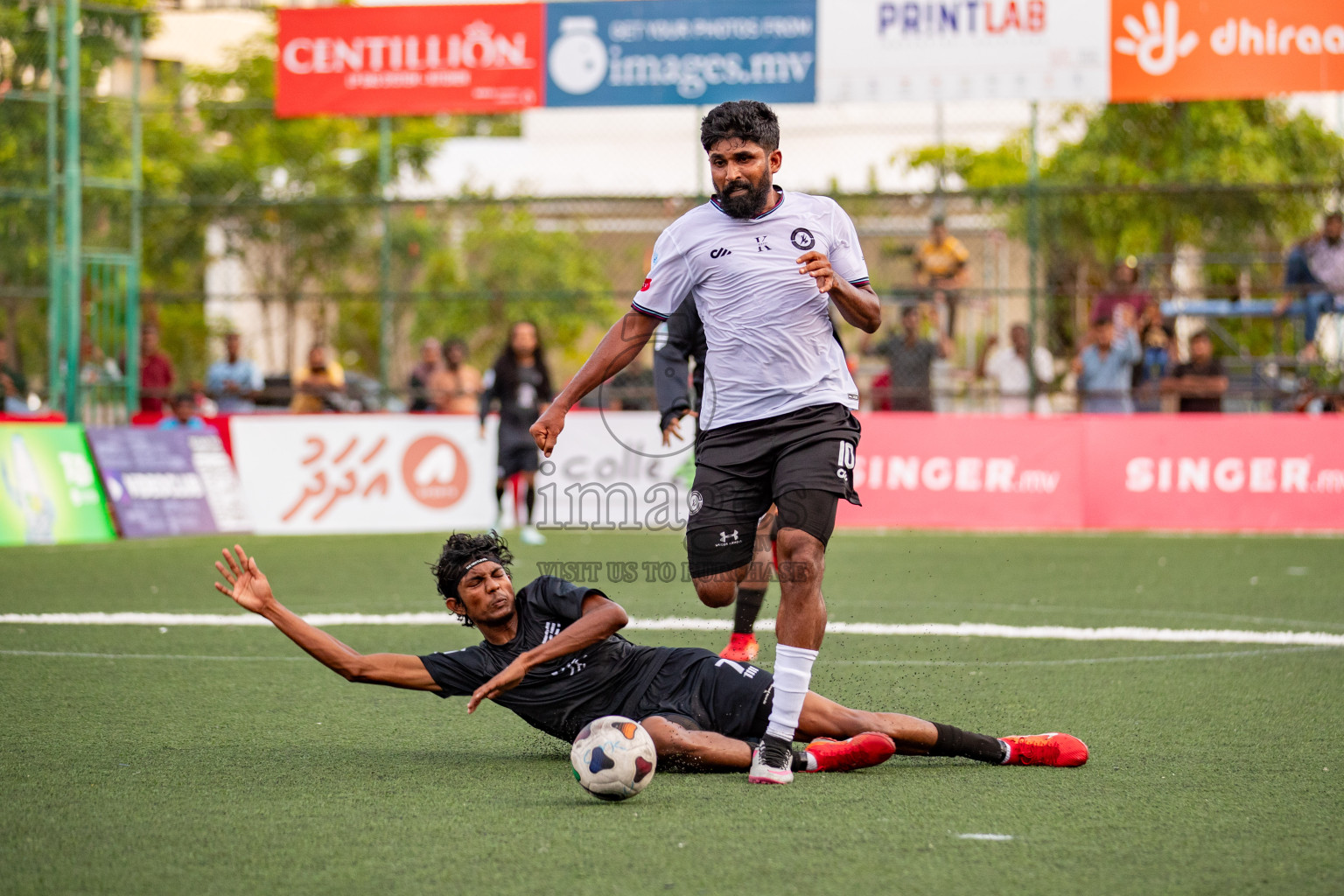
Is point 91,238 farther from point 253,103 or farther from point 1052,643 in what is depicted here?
point 1052,643

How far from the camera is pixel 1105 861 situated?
163 inches

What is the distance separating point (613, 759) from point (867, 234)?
18.3 meters

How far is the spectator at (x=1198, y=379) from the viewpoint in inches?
618

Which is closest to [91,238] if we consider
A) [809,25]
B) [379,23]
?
[379,23]

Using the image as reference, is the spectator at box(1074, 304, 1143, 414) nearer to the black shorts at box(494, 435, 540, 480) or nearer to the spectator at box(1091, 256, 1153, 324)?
the spectator at box(1091, 256, 1153, 324)

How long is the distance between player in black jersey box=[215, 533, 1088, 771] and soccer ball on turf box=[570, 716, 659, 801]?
1.14 ft

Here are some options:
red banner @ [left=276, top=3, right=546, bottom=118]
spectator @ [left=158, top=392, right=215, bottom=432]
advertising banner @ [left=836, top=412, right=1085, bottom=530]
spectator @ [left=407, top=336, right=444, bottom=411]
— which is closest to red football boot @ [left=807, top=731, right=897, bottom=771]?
advertising banner @ [left=836, top=412, right=1085, bottom=530]

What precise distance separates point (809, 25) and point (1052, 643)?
9265mm

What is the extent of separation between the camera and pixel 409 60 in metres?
16.9

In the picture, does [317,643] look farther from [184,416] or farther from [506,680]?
[184,416]

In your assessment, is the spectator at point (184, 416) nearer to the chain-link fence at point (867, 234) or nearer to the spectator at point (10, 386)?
the chain-link fence at point (867, 234)

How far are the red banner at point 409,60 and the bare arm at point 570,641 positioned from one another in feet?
39.4

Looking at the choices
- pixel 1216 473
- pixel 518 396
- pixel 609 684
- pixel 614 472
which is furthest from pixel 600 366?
pixel 1216 473

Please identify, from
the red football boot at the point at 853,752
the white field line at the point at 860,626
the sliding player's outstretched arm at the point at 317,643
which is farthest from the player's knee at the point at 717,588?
the white field line at the point at 860,626
